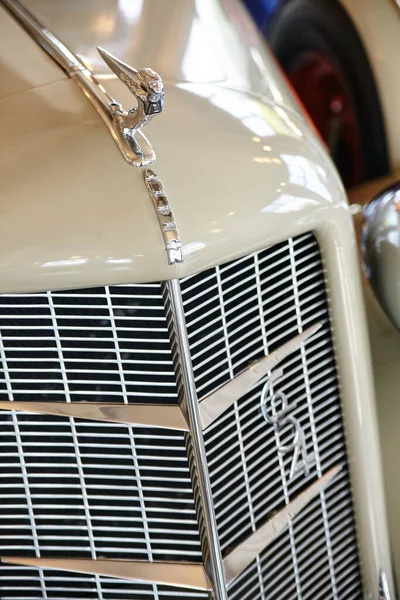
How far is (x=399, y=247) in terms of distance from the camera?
142cm

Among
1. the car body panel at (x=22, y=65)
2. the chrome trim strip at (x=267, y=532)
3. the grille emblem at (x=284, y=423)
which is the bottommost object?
the chrome trim strip at (x=267, y=532)

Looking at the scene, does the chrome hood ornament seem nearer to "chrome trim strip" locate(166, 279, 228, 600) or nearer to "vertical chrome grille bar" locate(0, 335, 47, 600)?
"chrome trim strip" locate(166, 279, 228, 600)

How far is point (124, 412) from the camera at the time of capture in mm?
1194

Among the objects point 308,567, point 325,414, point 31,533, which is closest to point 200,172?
point 325,414

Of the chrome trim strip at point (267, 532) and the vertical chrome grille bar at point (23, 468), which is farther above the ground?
the vertical chrome grille bar at point (23, 468)

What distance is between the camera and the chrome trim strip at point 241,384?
121 centimetres

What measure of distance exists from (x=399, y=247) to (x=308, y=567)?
0.57 metres

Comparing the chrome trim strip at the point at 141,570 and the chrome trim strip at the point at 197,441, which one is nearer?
the chrome trim strip at the point at 197,441

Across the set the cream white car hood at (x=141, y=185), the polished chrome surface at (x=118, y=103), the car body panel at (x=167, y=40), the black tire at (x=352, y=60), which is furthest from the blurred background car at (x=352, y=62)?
the polished chrome surface at (x=118, y=103)

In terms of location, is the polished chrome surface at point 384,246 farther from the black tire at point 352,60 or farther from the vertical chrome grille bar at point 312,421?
the black tire at point 352,60

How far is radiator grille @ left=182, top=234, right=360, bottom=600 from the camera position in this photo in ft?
4.02

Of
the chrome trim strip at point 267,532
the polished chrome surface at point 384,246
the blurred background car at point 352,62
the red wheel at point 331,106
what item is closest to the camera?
the chrome trim strip at point 267,532

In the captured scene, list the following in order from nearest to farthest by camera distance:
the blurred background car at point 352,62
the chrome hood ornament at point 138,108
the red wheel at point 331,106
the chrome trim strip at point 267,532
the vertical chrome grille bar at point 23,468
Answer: the chrome hood ornament at point 138,108 → the vertical chrome grille bar at point 23,468 → the chrome trim strip at point 267,532 → the blurred background car at point 352,62 → the red wheel at point 331,106

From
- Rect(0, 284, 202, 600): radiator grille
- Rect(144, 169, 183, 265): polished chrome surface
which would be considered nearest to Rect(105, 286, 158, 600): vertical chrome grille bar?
Rect(0, 284, 202, 600): radiator grille
